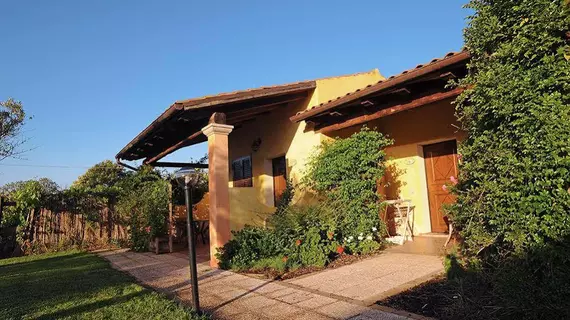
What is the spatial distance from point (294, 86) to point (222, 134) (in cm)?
196

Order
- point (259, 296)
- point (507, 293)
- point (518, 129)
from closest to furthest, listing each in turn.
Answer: point (507, 293)
point (518, 129)
point (259, 296)

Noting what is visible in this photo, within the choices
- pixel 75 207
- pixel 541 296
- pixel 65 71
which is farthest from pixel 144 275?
pixel 65 71

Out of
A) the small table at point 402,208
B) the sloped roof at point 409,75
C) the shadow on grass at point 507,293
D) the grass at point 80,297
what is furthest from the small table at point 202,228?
the shadow on grass at point 507,293

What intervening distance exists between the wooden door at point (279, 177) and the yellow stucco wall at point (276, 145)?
115 mm

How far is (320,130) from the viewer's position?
24.2ft

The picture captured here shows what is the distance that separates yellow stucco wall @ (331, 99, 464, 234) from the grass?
4.98 metres

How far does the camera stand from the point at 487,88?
332 centimetres

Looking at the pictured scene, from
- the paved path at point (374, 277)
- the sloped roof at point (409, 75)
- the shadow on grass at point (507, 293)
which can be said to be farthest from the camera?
the sloped roof at point (409, 75)

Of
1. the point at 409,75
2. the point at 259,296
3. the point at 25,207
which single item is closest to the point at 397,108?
the point at 409,75

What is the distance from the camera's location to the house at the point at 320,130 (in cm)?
573

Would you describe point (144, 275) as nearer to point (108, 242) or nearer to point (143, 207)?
point (143, 207)

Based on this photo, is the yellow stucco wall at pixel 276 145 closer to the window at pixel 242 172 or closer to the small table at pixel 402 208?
the window at pixel 242 172

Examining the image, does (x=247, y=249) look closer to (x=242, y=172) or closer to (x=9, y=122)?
(x=242, y=172)

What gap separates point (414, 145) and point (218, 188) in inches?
165
